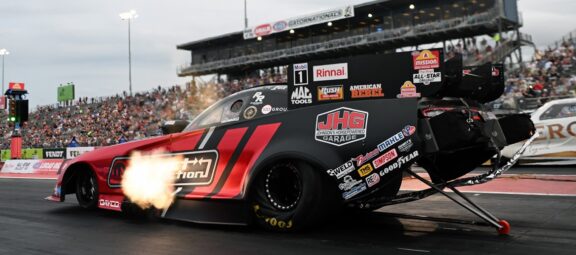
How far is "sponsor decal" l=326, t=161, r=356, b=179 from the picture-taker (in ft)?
14.9

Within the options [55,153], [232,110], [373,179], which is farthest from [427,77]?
[55,153]

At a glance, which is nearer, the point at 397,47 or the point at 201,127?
the point at 201,127

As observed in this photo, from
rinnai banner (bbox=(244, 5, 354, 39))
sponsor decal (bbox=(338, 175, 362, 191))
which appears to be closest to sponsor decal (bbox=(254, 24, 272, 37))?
rinnai banner (bbox=(244, 5, 354, 39))

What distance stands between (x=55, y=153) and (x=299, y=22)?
25389 millimetres

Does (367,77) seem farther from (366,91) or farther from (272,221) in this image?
(272,221)

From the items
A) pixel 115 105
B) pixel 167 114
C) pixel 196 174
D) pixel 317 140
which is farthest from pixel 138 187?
pixel 115 105

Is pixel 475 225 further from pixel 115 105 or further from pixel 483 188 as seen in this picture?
pixel 115 105

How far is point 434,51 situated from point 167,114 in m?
34.0

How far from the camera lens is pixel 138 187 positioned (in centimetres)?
626

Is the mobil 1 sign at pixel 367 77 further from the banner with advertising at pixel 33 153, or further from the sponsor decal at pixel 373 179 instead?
the banner with advertising at pixel 33 153

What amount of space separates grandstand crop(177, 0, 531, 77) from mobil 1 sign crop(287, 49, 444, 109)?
93.2ft

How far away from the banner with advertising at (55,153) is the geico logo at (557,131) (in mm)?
20223

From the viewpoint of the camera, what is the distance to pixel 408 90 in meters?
4.51

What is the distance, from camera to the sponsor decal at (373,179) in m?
4.46
